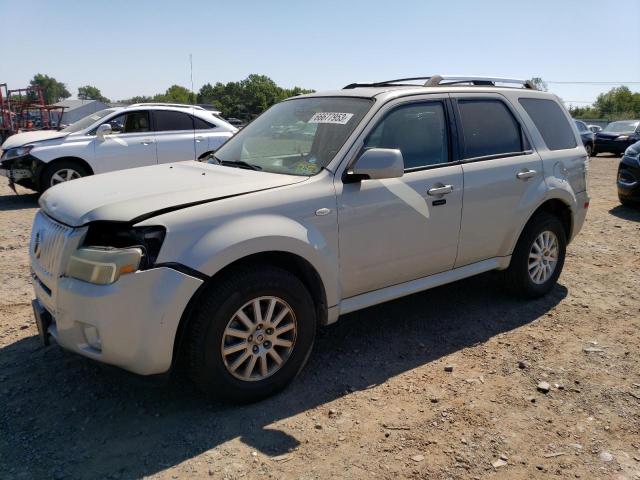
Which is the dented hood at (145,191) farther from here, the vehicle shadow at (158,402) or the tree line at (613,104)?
the tree line at (613,104)

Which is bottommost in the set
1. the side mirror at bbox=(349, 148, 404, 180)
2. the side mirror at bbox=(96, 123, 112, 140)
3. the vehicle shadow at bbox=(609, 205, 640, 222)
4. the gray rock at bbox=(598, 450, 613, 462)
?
the gray rock at bbox=(598, 450, 613, 462)

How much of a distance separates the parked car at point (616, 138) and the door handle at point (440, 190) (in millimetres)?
19030

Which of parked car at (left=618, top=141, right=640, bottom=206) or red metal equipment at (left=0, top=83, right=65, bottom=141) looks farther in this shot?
red metal equipment at (left=0, top=83, right=65, bottom=141)

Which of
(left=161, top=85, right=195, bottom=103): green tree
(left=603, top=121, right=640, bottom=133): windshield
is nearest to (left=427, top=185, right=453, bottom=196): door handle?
(left=603, top=121, right=640, bottom=133): windshield

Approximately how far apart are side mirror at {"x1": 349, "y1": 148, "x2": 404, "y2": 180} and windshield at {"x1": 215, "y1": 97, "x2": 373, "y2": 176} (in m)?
0.26

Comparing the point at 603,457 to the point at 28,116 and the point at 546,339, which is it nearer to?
the point at 546,339

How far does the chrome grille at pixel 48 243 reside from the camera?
9.77 feet

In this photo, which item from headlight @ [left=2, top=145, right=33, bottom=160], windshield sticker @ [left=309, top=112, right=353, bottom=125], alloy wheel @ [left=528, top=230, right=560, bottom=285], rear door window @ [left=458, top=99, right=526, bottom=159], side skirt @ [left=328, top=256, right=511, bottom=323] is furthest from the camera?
headlight @ [left=2, top=145, right=33, bottom=160]

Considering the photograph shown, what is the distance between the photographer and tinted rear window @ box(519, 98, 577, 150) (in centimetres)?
489

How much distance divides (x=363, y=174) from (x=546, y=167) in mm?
2129

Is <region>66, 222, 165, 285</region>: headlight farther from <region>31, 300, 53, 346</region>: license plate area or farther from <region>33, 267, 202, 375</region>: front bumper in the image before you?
<region>31, 300, 53, 346</region>: license plate area

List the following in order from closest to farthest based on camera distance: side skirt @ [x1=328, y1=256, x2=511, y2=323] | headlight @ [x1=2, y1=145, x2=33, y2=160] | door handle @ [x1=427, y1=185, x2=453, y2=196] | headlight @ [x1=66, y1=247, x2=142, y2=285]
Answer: headlight @ [x1=66, y1=247, x2=142, y2=285], side skirt @ [x1=328, y1=256, x2=511, y2=323], door handle @ [x1=427, y1=185, x2=453, y2=196], headlight @ [x1=2, y1=145, x2=33, y2=160]

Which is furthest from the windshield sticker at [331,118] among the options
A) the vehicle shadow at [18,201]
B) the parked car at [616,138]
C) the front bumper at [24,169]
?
the parked car at [616,138]

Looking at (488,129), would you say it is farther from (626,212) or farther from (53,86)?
(53,86)
